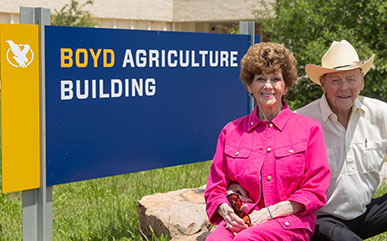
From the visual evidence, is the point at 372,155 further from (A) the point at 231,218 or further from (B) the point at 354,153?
(A) the point at 231,218

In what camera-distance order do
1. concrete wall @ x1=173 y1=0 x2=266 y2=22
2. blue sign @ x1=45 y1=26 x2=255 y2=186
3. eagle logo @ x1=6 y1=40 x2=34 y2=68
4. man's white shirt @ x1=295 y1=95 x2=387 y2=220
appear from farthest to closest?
1. concrete wall @ x1=173 y1=0 x2=266 y2=22
2. blue sign @ x1=45 y1=26 x2=255 y2=186
3. eagle logo @ x1=6 y1=40 x2=34 y2=68
4. man's white shirt @ x1=295 y1=95 x2=387 y2=220

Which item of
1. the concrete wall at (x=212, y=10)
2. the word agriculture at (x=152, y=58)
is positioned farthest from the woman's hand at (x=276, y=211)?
the concrete wall at (x=212, y=10)

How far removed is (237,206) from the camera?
308 cm

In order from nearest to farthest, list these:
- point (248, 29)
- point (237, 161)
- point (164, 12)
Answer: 1. point (237, 161)
2. point (248, 29)
3. point (164, 12)

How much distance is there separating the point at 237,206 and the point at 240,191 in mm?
165

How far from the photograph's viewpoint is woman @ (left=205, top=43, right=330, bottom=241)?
3076 mm

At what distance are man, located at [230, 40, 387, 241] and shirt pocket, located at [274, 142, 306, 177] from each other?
0.37m

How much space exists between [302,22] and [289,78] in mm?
7158

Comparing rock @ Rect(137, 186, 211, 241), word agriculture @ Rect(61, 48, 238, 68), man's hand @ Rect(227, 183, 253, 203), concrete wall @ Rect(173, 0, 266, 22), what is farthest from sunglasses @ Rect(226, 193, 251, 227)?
concrete wall @ Rect(173, 0, 266, 22)

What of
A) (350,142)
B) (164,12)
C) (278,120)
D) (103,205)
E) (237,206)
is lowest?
(103,205)

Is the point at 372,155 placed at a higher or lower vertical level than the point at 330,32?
lower

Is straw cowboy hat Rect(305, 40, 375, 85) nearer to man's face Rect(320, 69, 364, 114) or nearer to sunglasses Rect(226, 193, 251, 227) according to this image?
man's face Rect(320, 69, 364, 114)

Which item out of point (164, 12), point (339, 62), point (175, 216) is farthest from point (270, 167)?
point (164, 12)

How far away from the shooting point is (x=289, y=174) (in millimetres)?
3123
